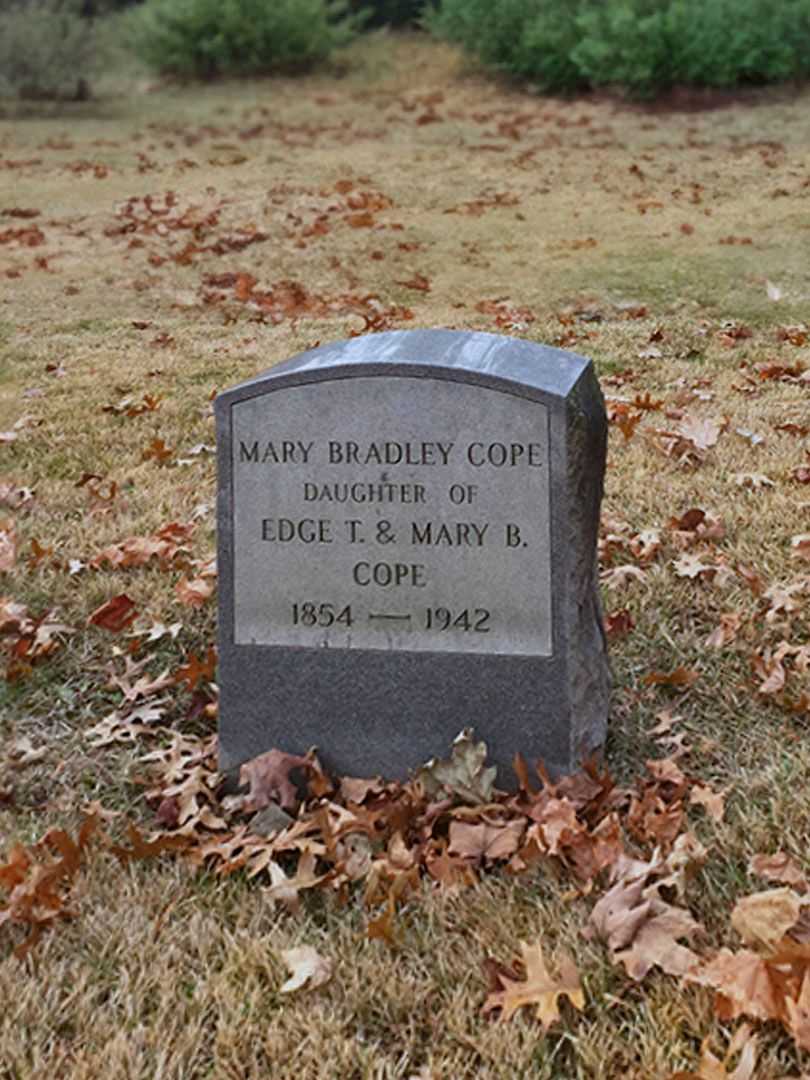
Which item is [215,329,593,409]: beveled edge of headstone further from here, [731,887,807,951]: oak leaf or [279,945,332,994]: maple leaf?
[279,945,332,994]: maple leaf

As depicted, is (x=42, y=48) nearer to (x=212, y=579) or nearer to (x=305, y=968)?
(x=212, y=579)

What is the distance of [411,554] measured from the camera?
3.16 meters

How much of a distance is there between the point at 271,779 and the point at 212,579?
4.36ft

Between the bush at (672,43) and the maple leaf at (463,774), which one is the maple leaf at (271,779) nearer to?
the maple leaf at (463,774)

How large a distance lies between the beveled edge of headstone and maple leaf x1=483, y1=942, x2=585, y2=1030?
4.18 feet

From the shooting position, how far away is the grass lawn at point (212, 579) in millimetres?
2453

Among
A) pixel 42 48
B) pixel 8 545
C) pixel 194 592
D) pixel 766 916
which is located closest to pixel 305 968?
pixel 766 916

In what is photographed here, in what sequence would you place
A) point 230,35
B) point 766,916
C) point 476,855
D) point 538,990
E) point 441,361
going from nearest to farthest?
1. point 538,990
2. point 766,916
3. point 476,855
4. point 441,361
5. point 230,35

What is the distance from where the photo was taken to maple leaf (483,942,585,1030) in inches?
94.6

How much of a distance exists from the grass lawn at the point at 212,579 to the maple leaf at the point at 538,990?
0.03 m

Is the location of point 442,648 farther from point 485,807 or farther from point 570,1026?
point 570,1026

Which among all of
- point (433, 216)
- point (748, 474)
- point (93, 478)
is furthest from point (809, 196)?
point (93, 478)

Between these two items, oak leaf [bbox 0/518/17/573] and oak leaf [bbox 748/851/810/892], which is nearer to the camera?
oak leaf [bbox 748/851/810/892]

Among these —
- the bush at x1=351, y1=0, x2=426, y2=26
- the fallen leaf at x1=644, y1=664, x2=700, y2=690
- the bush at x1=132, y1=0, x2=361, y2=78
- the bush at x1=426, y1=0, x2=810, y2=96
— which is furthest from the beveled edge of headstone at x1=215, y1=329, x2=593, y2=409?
Result: the bush at x1=351, y1=0, x2=426, y2=26
